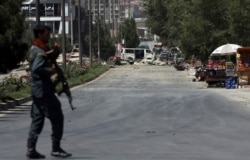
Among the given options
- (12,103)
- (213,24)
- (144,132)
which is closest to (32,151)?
(144,132)

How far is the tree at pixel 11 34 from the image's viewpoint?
2369 centimetres

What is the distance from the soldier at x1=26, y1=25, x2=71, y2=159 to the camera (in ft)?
35.0

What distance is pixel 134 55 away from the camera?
4651 inches

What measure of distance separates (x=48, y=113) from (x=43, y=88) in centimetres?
38

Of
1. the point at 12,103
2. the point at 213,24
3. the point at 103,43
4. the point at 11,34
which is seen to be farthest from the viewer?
the point at 103,43

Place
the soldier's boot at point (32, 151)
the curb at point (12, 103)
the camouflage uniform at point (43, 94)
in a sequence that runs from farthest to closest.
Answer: the curb at point (12, 103) → the soldier's boot at point (32, 151) → the camouflage uniform at point (43, 94)

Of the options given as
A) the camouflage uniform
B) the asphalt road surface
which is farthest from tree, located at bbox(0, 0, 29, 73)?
the camouflage uniform

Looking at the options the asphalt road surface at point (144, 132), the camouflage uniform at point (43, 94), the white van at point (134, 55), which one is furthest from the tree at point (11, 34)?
the white van at point (134, 55)

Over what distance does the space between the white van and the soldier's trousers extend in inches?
4008

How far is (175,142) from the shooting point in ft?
46.0

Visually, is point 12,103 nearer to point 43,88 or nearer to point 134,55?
point 43,88

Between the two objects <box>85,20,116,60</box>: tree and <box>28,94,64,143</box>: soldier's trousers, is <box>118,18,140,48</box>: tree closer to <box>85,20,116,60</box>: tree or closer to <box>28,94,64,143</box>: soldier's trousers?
<box>85,20,116,60</box>: tree

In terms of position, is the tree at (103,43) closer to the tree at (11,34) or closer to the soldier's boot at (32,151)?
the tree at (11,34)

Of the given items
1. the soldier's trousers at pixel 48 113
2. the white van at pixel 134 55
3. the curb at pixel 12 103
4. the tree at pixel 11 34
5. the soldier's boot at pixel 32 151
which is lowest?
the white van at pixel 134 55
